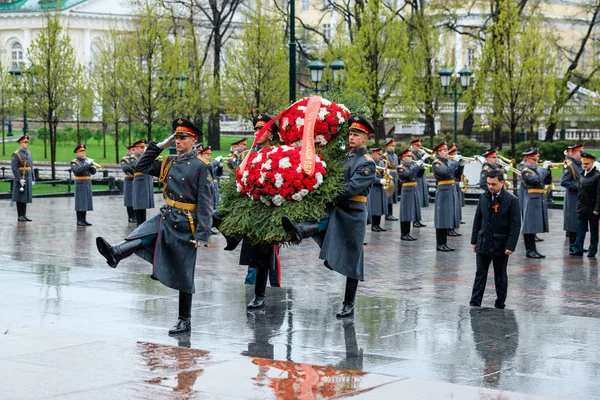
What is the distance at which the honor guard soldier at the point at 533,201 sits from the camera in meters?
18.3

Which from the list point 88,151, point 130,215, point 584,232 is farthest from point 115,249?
point 88,151

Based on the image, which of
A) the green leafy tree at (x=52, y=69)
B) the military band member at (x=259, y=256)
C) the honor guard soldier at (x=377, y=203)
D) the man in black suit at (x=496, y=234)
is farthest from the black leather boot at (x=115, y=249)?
the green leafy tree at (x=52, y=69)

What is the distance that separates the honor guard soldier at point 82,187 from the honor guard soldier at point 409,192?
6.46 m

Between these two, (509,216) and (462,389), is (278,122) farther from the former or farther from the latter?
(462,389)

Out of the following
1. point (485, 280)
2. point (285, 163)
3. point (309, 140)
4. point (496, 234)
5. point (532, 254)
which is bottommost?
point (532, 254)

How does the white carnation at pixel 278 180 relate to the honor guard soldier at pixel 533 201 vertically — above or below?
above

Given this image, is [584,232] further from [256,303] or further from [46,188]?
[46,188]

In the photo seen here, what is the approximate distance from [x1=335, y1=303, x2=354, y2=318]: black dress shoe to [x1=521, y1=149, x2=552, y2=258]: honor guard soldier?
8233 millimetres

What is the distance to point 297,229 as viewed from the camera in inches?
385

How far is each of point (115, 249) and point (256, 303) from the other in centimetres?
170

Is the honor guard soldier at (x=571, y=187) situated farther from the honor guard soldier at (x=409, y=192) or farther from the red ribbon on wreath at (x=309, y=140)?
the red ribbon on wreath at (x=309, y=140)

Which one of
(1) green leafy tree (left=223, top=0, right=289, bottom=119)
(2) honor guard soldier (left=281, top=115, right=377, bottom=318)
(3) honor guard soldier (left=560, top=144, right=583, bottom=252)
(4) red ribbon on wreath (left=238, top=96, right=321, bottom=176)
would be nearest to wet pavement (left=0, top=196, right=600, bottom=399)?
(2) honor guard soldier (left=281, top=115, right=377, bottom=318)

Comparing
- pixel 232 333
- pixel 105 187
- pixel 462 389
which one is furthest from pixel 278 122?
pixel 105 187

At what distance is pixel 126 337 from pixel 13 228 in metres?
12.9
